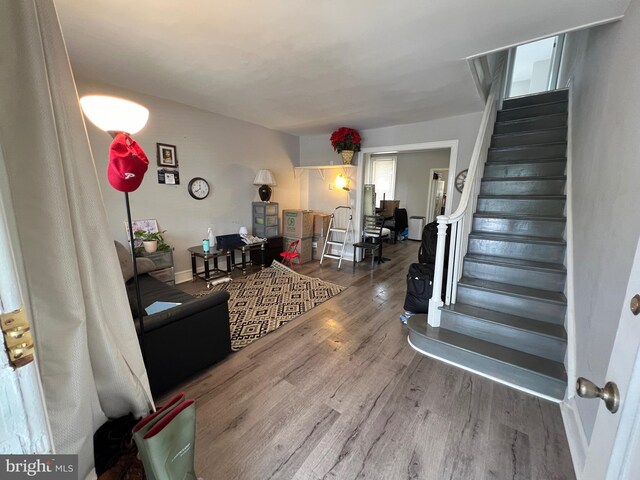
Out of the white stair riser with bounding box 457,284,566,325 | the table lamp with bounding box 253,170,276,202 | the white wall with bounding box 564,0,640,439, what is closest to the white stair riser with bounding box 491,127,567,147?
the white wall with bounding box 564,0,640,439

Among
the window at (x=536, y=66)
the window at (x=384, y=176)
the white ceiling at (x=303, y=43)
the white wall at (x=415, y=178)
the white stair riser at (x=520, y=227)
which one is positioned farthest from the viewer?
the window at (x=384, y=176)

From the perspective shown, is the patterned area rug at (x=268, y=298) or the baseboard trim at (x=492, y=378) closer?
the baseboard trim at (x=492, y=378)

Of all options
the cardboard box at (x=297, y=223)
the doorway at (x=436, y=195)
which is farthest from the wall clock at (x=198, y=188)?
the doorway at (x=436, y=195)

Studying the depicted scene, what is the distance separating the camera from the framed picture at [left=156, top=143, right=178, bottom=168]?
11.2 feet

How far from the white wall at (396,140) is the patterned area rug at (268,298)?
1.89 metres

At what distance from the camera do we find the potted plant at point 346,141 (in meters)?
4.55

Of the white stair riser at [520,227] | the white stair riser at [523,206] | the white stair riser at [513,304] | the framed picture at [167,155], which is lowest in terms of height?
the white stair riser at [513,304]

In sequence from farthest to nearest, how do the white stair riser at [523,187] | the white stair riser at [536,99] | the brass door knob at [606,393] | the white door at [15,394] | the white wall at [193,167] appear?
the white stair riser at [536,99] → the white wall at [193,167] → the white stair riser at [523,187] → the brass door knob at [606,393] → the white door at [15,394]

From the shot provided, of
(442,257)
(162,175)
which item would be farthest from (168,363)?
(162,175)

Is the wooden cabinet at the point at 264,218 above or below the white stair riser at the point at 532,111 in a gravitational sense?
below

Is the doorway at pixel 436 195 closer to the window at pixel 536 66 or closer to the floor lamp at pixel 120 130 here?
the window at pixel 536 66

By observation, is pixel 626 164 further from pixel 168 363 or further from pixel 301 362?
pixel 168 363

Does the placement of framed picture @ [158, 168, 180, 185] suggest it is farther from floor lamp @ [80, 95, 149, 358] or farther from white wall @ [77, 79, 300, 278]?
floor lamp @ [80, 95, 149, 358]

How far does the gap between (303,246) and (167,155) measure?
2.62 meters
